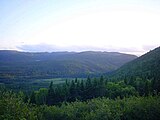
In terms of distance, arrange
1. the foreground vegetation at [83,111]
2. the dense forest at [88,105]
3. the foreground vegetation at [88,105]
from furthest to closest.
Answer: the dense forest at [88,105] < the foreground vegetation at [88,105] < the foreground vegetation at [83,111]

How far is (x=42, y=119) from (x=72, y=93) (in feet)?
148

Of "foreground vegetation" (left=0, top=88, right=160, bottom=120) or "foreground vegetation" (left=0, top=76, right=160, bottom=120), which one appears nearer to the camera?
"foreground vegetation" (left=0, top=88, right=160, bottom=120)

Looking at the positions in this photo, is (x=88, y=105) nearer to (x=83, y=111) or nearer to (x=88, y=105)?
(x=88, y=105)

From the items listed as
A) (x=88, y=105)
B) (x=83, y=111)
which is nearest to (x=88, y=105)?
(x=88, y=105)

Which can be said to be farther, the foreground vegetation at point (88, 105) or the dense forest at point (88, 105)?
the dense forest at point (88, 105)

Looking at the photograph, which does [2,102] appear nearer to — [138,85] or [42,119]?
[42,119]

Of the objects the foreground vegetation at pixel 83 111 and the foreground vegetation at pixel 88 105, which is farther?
the foreground vegetation at pixel 88 105

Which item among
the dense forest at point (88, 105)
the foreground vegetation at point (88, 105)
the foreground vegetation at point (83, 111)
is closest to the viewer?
the foreground vegetation at point (83, 111)

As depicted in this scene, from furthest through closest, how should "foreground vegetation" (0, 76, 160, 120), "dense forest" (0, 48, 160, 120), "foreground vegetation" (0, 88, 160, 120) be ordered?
"dense forest" (0, 48, 160, 120) → "foreground vegetation" (0, 76, 160, 120) → "foreground vegetation" (0, 88, 160, 120)

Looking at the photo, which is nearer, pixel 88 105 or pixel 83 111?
pixel 83 111

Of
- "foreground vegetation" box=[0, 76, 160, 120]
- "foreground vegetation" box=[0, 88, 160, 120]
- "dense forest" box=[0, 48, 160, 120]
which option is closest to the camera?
"foreground vegetation" box=[0, 88, 160, 120]

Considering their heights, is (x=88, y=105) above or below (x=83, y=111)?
above

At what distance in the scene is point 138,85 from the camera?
348 feet

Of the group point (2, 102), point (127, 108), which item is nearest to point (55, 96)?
point (127, 108)
